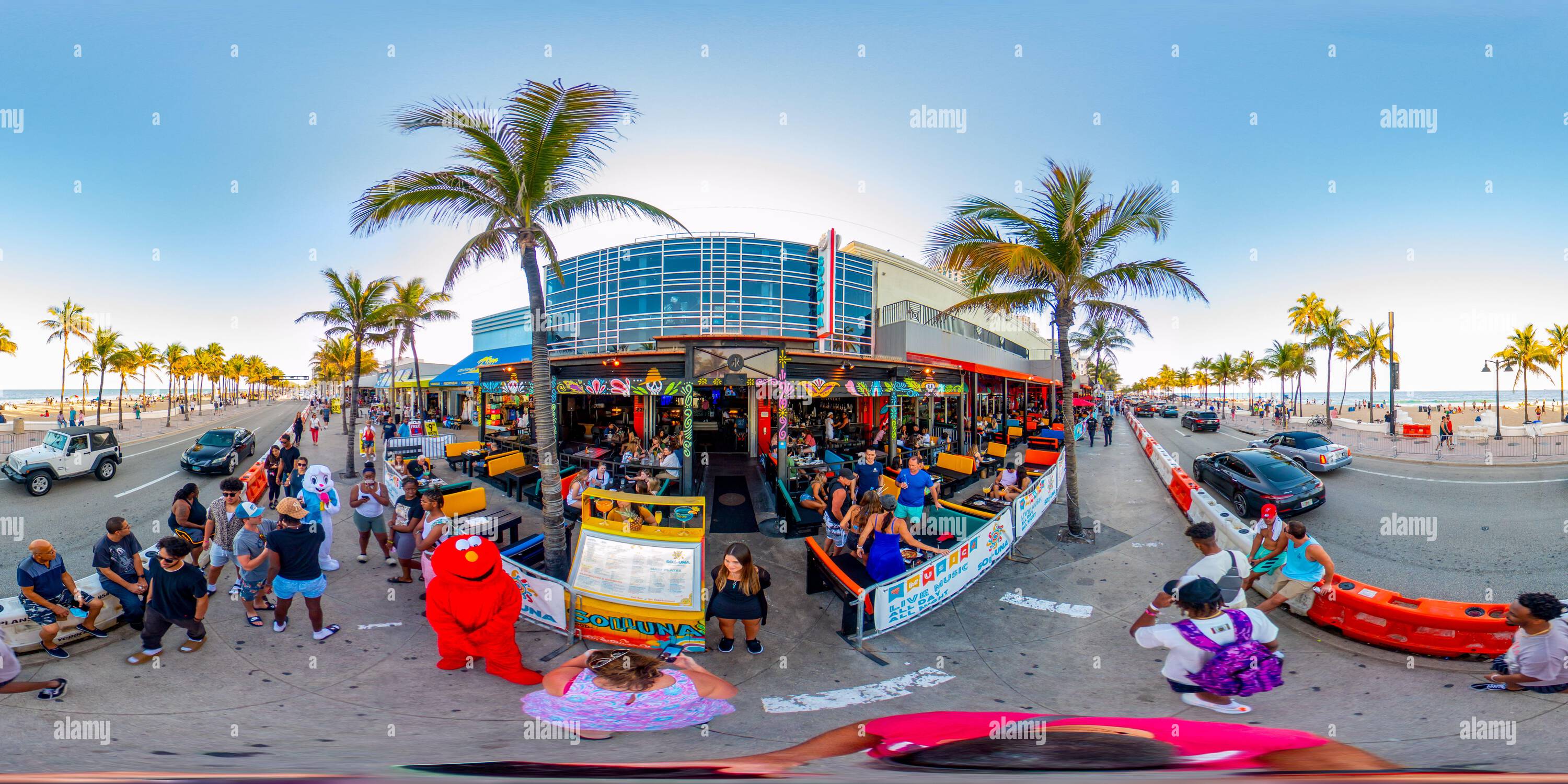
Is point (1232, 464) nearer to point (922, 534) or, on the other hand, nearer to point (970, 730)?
point (922, 534)

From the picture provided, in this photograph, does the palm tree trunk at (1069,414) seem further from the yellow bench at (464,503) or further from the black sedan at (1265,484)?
the yellow bench at (464,503)

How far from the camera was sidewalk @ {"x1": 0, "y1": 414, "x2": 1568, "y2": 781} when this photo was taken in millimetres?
3121

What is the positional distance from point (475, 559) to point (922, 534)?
22.5ft

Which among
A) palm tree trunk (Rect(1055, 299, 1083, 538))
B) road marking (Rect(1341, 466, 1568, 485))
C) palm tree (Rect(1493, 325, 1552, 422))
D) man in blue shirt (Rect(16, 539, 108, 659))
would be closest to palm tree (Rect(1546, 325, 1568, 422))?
palm tree (Rect(1493, 325, 1552, 422))

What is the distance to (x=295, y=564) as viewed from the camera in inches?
220

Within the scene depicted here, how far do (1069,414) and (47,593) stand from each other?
13.9 metres

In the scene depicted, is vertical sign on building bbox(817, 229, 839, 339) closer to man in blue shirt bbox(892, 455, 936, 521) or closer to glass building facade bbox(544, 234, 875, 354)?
glass building facade bbox(544, 234, 875, 354)

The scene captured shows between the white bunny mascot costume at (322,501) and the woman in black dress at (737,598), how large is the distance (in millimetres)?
5614

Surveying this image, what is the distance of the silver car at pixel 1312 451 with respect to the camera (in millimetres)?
15891

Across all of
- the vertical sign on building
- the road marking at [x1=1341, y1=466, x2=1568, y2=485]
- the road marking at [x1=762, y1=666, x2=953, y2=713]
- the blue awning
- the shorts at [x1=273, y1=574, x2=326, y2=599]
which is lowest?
the road marking at [x1=762, y1=666, x2=953, y2=713]

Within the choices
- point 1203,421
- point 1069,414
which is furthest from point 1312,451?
point 1203,421

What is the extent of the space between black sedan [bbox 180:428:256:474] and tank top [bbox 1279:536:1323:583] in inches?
1004

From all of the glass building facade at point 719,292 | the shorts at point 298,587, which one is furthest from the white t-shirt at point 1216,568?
the glass building facade at point 719,292

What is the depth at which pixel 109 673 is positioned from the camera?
4.79 m
